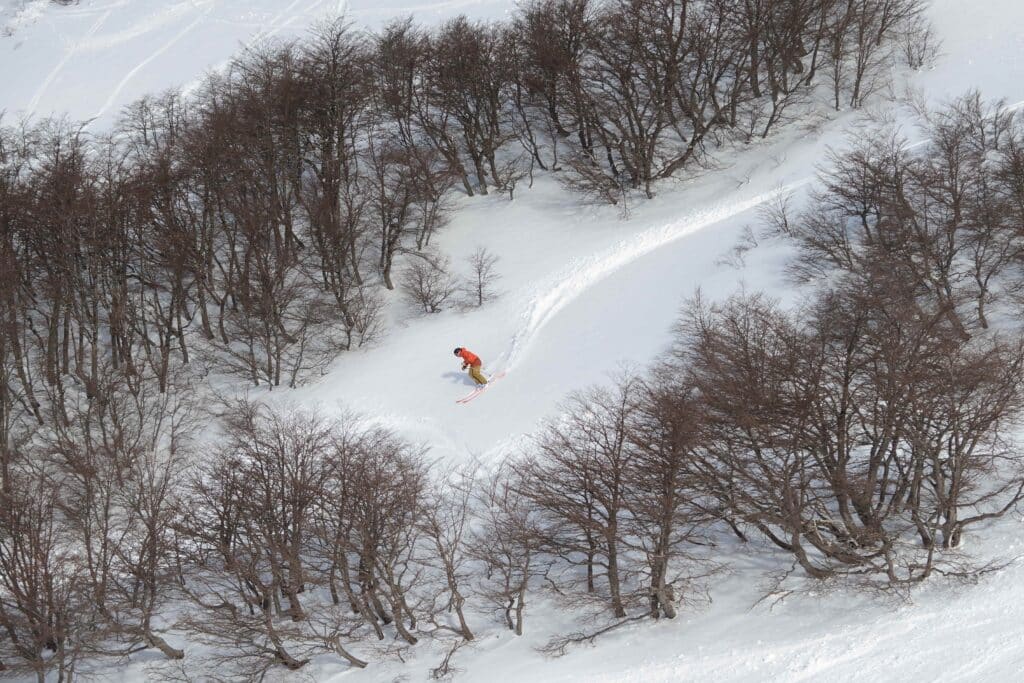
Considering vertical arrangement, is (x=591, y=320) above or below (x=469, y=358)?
above

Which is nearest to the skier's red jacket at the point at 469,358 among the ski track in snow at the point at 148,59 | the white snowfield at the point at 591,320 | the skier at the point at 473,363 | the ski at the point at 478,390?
the skier at the point at 473,363

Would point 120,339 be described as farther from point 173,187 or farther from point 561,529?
point 561,529

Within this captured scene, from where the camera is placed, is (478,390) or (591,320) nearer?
(478,390)

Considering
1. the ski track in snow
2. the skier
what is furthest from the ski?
the ski track in snow

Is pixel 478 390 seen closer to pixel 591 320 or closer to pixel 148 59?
pixel 591 320

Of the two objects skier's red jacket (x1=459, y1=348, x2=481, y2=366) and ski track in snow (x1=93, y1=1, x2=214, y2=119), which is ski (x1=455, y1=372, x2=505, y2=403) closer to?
skier's red jacket (x1=459, y1=348, x2=481, y2=366)

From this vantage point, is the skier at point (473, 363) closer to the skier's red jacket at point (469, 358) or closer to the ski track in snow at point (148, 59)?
the skier's red jacket at point (469, 358)

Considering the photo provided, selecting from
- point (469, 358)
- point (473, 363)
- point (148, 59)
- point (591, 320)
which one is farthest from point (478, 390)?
point (148, 59)
